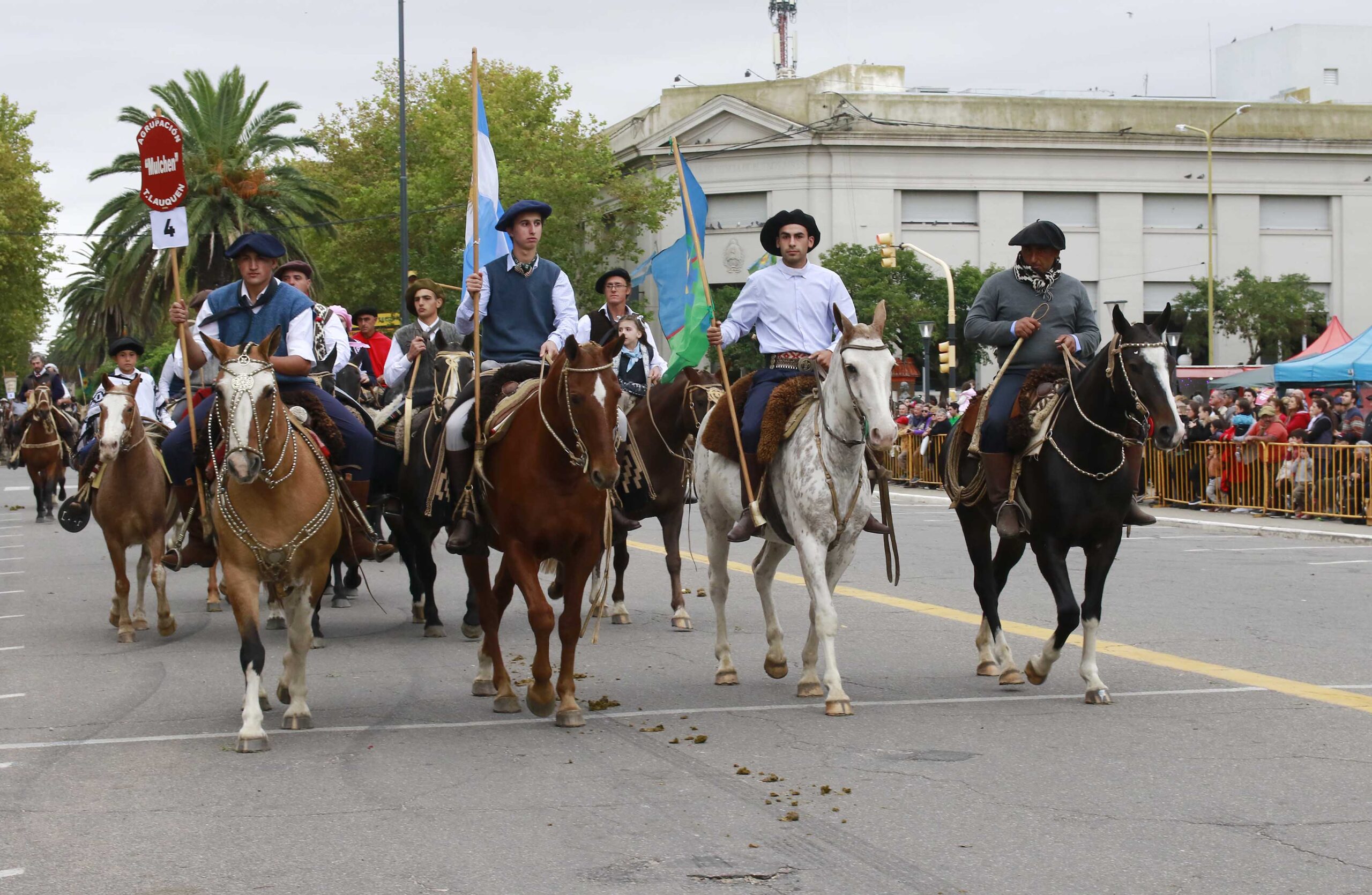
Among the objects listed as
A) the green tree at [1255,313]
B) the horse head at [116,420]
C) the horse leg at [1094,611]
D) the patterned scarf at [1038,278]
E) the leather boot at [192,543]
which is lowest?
the horse leg at [1094,611]

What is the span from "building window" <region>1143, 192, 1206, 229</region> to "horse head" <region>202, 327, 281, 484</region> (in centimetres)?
6727

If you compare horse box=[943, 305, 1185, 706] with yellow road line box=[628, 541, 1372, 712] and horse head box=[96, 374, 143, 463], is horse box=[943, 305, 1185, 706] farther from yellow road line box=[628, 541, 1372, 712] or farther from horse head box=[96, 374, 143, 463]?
horse head box=[96, 374, 143, 463]

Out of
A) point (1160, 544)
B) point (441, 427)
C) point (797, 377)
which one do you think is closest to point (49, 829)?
point (441, 427)

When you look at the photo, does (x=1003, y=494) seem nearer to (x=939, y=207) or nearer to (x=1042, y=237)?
(x=1042, y=237)

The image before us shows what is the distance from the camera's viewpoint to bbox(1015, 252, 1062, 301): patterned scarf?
32.8ft

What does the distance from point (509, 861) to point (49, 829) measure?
6.56 ft

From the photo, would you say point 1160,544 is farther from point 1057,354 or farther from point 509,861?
point 509,861

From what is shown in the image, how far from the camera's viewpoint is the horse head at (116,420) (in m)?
13.1

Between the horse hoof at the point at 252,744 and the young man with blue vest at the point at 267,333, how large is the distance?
1776 millimetres

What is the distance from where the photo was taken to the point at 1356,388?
97.9 feet

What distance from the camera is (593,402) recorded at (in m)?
8.30

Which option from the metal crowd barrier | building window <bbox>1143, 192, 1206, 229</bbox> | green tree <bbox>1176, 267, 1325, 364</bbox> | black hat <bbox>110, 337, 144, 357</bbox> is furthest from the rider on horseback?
building window <bbox>1143, 192, 1206, 229</bbox>

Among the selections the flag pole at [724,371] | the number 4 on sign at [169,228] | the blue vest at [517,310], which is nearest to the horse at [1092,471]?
the flag pole at [724,371]

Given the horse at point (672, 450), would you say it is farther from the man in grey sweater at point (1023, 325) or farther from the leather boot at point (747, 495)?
the man in grey sweater at point (1023, 325)
